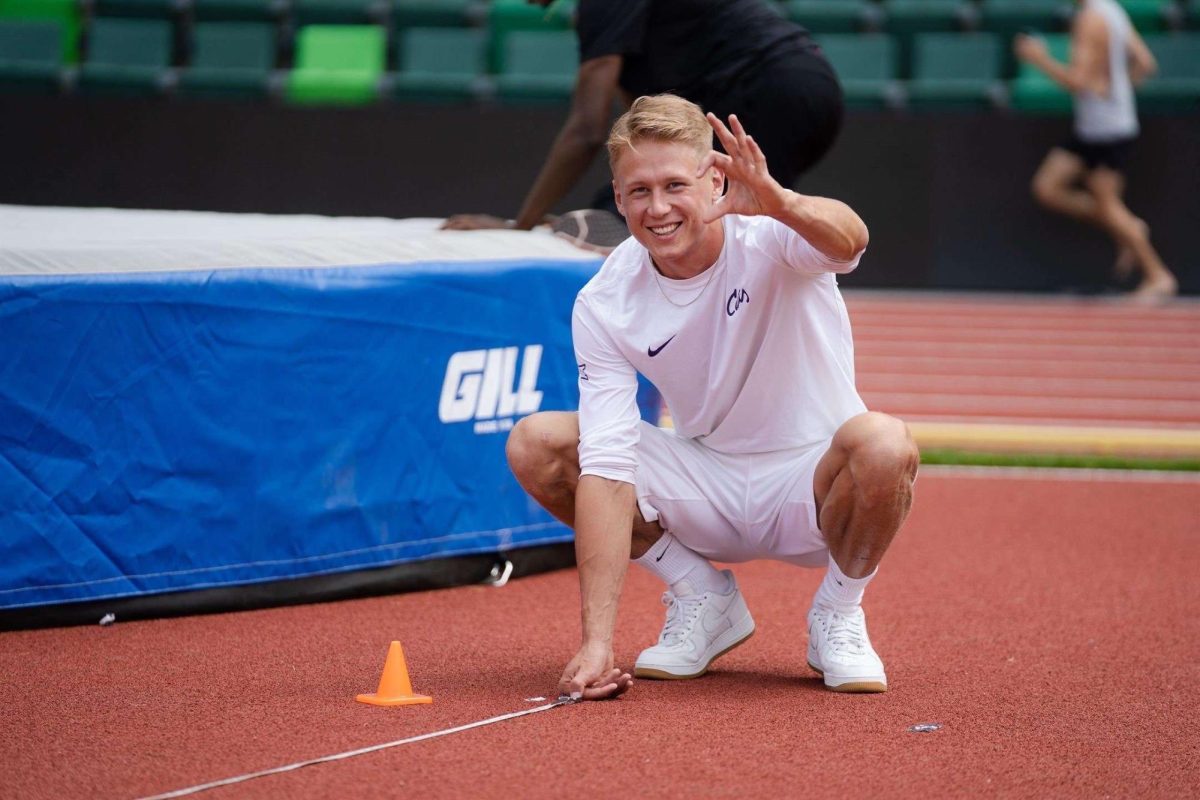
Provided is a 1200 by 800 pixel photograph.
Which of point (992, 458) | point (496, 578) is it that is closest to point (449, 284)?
point (496, 578)

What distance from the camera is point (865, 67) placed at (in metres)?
10.5

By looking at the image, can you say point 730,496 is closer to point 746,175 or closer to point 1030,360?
point 746,175

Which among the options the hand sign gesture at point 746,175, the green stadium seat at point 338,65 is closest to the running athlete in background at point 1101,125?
the green stadium seat at point 338,65

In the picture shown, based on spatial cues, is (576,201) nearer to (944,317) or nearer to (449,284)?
(944,317)

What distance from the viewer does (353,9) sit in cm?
1077

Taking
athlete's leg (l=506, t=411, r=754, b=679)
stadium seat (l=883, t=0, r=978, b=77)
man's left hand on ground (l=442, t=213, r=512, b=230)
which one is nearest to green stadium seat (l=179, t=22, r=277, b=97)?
stadium seat (l=883, t=0, r=978, b=77)

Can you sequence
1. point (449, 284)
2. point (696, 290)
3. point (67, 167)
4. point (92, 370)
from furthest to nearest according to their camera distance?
point (67, 167), point (449, 284), point (92, 370), point (696, 290)

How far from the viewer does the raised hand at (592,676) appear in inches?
113

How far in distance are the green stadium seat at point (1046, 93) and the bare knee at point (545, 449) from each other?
319 inches

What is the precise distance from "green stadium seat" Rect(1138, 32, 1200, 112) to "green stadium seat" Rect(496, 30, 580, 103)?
148 inches

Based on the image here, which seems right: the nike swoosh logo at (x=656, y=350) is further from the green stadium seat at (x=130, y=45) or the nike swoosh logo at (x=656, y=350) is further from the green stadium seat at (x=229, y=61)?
the green stadium seat at (x=130, y=45)

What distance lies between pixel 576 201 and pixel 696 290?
24.6ft

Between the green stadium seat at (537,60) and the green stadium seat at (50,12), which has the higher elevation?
the green stadium seat at (50,12)

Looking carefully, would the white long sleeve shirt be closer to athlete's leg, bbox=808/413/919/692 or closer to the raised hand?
athlete's leg, bbox=808/413/919/692
